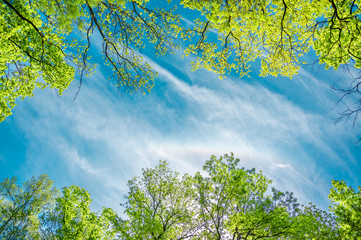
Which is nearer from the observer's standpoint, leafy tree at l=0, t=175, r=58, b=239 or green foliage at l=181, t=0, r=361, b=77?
green foliage at l=181, t=0, r=361, b=77

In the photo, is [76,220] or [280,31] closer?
[280,31]

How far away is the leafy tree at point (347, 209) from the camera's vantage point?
1117 centimetres

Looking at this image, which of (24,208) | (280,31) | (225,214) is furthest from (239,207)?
(24,208)

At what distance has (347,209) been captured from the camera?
11.9 meters

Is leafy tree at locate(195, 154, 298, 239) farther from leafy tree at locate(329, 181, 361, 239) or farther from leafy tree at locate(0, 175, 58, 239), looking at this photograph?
leafy tree at locate(0, 175, 58, 239)

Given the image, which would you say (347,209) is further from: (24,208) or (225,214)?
(24,208)

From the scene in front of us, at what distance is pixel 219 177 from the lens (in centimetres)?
1280

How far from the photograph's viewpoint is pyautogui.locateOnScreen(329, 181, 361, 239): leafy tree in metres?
11.2

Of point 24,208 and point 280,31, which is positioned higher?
point 280,31

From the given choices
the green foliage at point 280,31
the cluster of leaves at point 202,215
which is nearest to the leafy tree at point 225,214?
the cluster of leaves at point 202,215

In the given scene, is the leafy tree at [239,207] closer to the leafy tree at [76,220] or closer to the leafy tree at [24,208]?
the leafy tree at [76,220]

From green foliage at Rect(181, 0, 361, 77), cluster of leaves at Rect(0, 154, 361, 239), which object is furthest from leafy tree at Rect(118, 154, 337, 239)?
green foliage at Rect(181, 0, 361, 77)

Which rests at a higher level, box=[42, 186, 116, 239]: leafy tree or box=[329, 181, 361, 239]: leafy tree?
box=[329, 181, 361, 239]: leafy tree

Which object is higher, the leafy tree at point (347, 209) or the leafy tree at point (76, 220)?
the leafy tree at point (347, 209)
